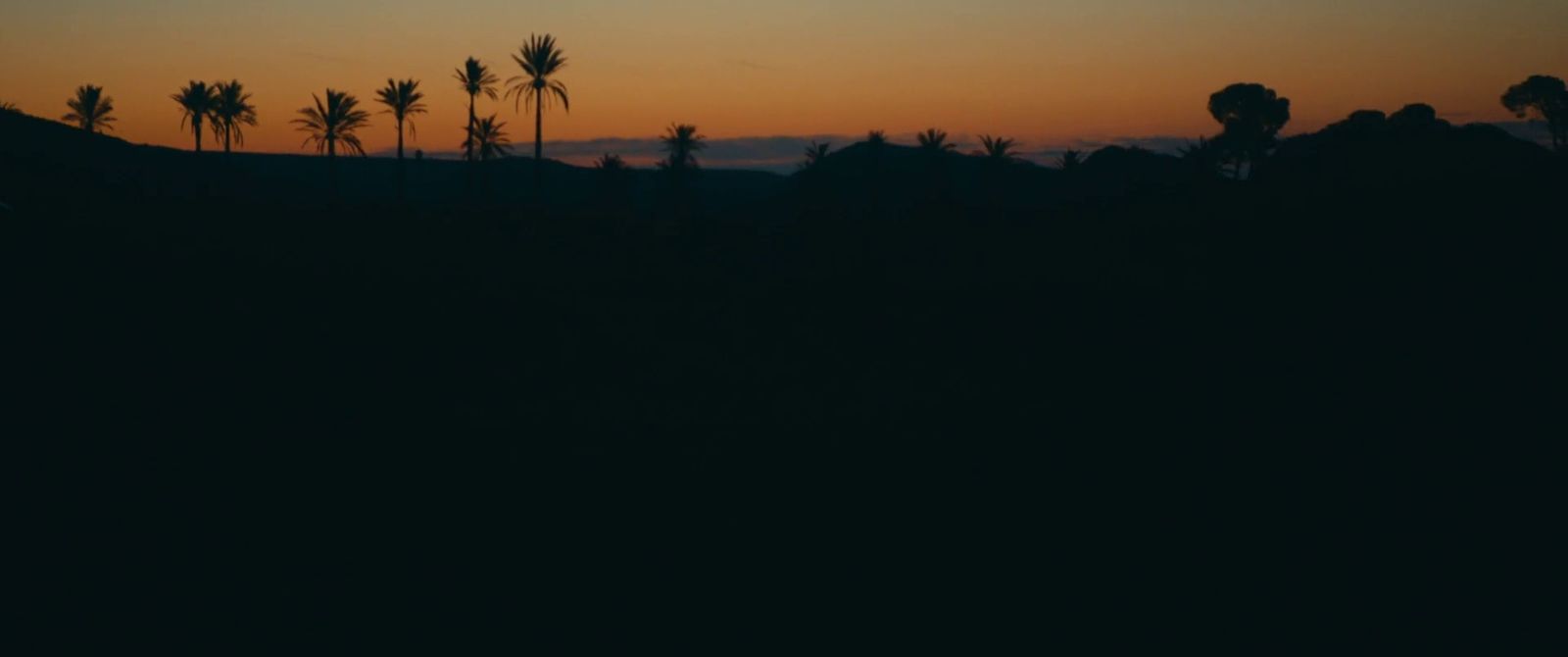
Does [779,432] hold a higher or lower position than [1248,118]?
lower

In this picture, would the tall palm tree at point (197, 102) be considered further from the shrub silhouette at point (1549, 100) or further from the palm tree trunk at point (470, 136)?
the shrub silhouette at point (1549, 100)

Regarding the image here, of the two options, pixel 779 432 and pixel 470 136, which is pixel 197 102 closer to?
pixel 470 136

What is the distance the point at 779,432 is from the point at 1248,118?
80.9 m

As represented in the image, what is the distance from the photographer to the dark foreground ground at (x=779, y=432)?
13445 millimetres

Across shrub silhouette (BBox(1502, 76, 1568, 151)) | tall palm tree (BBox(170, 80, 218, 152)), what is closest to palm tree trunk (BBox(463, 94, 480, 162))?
tall palm tree (BBox(170, 80, 218, 152))

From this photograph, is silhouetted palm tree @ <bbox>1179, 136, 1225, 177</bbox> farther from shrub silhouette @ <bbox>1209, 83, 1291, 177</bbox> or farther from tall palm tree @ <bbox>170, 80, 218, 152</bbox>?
Result: tall palm tree @ <bbox>170, 80, 218, 152</bbox>

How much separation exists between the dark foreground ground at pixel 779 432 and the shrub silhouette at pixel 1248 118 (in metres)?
42.9

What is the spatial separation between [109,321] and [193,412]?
4631 millimetres

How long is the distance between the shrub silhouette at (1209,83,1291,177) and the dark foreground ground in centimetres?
4293

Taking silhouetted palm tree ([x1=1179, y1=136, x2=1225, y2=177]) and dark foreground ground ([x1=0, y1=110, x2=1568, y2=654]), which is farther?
silhouetted palm tree ([x1=1179, y1=136, x2=1225, y2=177])

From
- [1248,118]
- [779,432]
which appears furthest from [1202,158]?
[779,432]

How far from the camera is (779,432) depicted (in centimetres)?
2123

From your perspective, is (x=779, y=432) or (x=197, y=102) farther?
(x=197, y=102)

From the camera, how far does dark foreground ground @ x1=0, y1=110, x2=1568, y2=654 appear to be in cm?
1345
